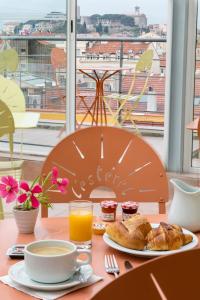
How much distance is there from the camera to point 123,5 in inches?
212

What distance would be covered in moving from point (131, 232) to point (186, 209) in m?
0.23

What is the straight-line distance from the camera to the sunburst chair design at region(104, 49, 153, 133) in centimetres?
532

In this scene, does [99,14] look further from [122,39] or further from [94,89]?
[94,89]

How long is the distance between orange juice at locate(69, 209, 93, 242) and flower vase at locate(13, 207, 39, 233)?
0.11 meters

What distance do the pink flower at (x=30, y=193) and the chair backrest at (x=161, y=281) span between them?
0.77m

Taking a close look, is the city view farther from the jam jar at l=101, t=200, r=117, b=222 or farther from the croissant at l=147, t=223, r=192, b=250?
the croissant at l=147, t=223, r=192, b=250

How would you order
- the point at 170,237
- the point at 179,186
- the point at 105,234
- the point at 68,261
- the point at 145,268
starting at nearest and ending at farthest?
the point at 145,268, the point at 68,261, the point at 170,237, the point at 105,234, the point at 179,186

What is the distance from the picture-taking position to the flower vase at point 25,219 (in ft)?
5.30

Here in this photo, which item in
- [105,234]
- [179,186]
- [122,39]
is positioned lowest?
[105,234]

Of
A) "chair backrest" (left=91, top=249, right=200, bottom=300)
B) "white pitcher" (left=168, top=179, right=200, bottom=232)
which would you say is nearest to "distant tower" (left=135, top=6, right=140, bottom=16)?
"white pitcher" (left=168, top=179, right=200, bottom=232)

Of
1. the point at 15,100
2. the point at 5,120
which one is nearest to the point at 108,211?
the point at 5,120

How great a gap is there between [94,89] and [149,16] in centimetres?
87

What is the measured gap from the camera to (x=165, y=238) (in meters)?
1.45

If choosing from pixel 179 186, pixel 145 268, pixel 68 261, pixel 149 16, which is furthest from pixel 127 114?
pixel 145 268
